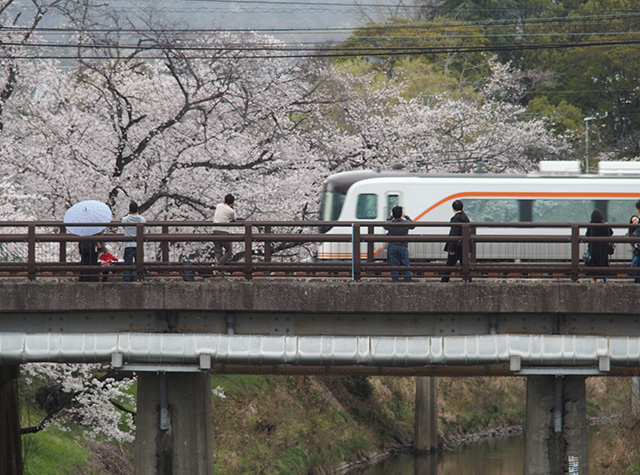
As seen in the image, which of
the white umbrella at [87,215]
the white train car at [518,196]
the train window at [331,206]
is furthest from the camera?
the train window at [331,206]

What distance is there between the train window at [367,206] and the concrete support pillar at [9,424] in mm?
10286

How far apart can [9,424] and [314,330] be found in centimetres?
642

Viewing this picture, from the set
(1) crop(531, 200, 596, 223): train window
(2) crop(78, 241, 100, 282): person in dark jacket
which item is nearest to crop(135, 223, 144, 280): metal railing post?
(2) crop(78, 241, 100, 282): person in dark jacket

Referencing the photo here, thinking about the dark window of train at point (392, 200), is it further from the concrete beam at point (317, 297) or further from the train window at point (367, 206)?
the concrete beam at point (317, 297)

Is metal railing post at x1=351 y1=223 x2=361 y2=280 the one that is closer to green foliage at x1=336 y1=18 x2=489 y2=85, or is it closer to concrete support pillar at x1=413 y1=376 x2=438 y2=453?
concrete support pillar at x1=413 y1=376 x2=438 y2=453

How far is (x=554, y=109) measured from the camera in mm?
54906

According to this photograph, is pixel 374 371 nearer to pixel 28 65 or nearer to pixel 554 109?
pixel 28 65

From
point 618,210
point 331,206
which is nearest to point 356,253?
point 331,206

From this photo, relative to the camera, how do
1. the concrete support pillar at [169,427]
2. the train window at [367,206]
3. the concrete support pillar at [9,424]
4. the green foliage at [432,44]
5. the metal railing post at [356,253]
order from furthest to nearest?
the green foliage at [432,44]
the train window at [367,206]
the concrete support pillar at [9,424]
the metal railing post at [356,253]
the concrete support pillar at [169,427]

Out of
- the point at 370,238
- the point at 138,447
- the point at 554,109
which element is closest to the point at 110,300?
the point at 138,447

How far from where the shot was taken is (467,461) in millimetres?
29875

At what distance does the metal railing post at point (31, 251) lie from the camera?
14.4 meters

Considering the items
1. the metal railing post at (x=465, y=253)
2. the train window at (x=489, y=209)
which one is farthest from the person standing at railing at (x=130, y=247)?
the train window at (x=489, y=209)

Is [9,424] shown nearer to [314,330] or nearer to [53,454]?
[53,454]
